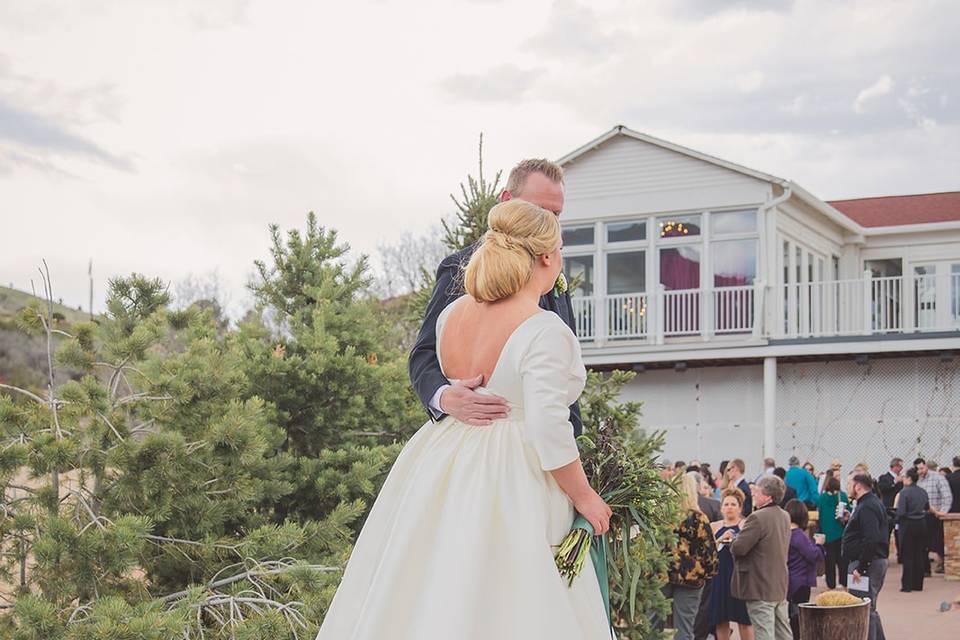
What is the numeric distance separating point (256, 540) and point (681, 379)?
21.5 meters

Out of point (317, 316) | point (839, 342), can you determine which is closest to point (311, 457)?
point (317, 316)

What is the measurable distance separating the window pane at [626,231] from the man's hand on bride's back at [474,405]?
955 inches

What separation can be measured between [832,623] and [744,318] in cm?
1736

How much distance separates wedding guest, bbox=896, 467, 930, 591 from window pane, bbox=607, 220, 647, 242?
429 inches

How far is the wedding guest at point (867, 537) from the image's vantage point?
1286 cm

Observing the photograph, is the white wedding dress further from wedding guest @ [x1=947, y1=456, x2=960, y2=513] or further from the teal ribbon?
wedding guest @ [x1=947, y1=456, x2=960, y2=513]

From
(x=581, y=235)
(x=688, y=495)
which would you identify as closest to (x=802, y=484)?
(x=581, y=235)

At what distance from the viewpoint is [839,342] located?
2531cm

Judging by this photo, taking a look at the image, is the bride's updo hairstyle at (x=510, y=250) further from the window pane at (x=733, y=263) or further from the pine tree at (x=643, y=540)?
the window pane at (x=733, y=263)

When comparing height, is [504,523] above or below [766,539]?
above

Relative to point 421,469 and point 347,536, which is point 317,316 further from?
point 421,469

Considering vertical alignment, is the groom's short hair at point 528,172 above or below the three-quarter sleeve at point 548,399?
above

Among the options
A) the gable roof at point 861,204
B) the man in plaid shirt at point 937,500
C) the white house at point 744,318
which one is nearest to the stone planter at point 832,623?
the man in plaid shirt at point 937,500

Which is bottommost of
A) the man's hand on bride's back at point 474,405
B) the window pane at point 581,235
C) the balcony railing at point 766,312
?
the man's hand on bride's back at point 474,405
